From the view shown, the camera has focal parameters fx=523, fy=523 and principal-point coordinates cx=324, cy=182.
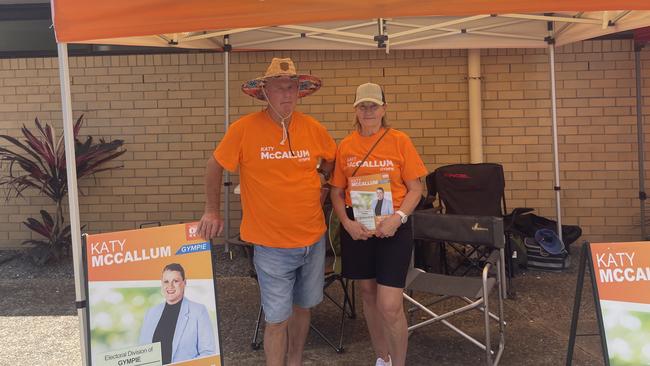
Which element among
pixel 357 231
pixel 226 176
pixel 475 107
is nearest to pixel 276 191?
pixel 357 231

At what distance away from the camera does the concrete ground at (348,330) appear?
3.38 m

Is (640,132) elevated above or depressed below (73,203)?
above

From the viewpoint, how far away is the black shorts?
8.95 ft

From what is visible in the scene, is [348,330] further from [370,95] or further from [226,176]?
[226,176]

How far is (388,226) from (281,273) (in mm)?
592

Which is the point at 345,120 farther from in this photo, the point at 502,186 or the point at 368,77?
the point at 502,186

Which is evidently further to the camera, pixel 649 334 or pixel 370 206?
pixel 370 206

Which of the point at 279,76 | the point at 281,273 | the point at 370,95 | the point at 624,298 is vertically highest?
the point at 279,76

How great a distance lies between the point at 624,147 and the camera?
5.54m

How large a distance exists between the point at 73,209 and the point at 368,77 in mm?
3826

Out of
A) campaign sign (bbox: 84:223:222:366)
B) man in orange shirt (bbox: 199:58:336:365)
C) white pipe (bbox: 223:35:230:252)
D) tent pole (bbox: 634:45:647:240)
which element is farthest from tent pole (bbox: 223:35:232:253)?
tent pole (bbox: 634:45:647:240)

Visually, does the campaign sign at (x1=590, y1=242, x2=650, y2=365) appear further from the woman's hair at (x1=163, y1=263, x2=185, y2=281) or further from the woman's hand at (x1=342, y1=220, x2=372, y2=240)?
the woman's hair at (x1=163, y1=263, x2=185, y2=281)

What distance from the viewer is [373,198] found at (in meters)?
Result: 2.71

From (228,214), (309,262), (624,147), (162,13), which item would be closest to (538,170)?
(624,147)
